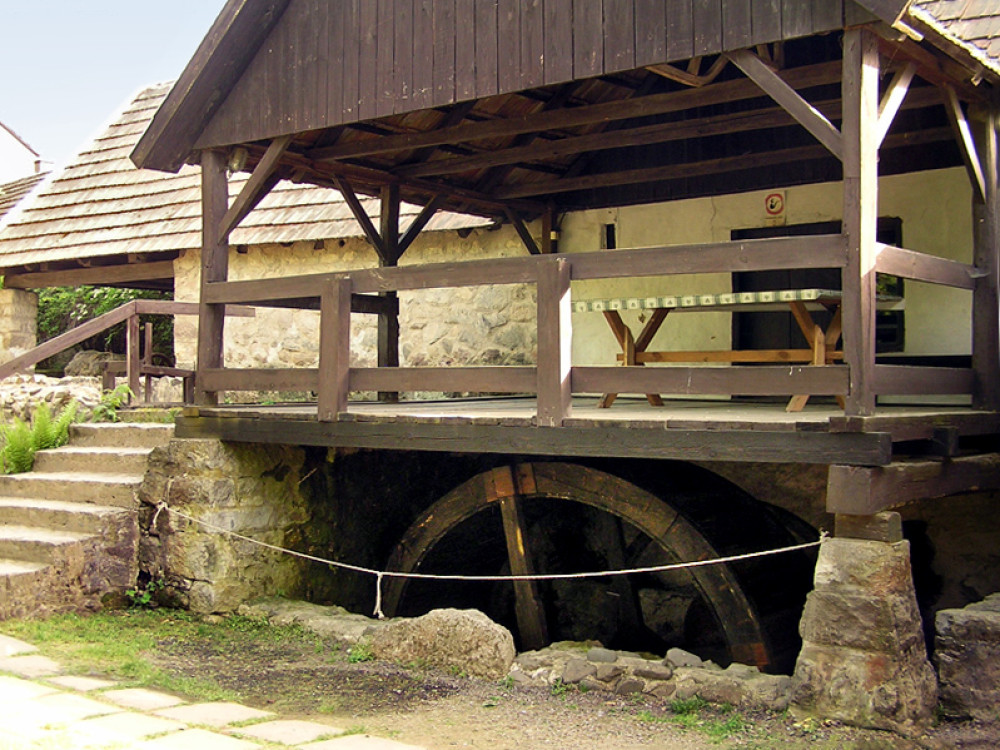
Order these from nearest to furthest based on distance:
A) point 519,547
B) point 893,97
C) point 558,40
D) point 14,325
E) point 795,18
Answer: point 795,18
point 893,97
point 558,40
point 519,547
point 14,325

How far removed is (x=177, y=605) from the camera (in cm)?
700

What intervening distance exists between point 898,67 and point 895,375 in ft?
4.98

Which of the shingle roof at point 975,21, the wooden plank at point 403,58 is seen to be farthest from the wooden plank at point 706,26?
the wooden plank at point 403,58

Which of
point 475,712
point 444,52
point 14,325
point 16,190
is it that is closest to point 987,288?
point 444,52

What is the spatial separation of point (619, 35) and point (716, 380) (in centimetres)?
187

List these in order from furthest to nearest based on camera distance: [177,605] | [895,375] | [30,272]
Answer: [30,272] < [177,605] < [895,375]

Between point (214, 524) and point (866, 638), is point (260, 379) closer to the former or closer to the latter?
point (214, 524)

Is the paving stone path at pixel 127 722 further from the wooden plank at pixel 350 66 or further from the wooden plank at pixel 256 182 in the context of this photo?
the wooden plank at pixel 350 66

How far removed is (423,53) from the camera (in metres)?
6.25

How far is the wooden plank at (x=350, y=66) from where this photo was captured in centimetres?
654

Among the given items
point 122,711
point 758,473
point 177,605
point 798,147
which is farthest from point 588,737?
point 798,147

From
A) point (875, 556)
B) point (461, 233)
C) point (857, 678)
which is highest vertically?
point (461, 233)

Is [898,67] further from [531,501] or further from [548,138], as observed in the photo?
[531,501]

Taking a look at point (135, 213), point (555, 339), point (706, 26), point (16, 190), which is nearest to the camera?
point (706, 26)
